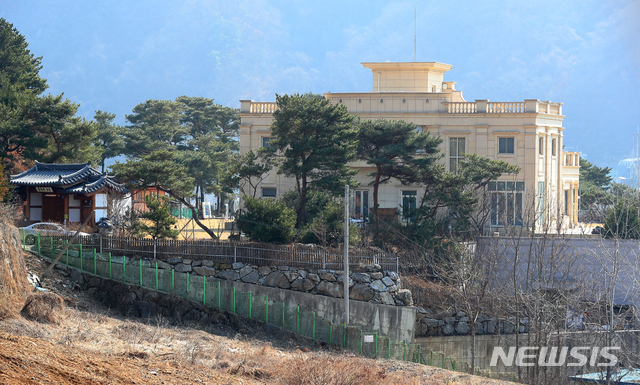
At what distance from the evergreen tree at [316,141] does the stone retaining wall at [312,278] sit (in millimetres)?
4920

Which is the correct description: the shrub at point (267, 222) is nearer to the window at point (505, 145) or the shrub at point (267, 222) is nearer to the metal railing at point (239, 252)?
the metal railing at point (239, 252)

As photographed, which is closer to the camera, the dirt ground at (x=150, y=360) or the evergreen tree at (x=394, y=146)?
the dirt ground at (x=150, y=360)

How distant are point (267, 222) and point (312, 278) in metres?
3.74

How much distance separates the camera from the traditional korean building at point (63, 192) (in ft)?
111

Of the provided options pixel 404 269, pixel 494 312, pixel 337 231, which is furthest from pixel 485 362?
pixel 337 231

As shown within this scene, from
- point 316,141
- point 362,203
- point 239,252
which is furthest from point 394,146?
point 239,252

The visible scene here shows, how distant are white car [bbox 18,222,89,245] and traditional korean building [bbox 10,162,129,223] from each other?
198cm

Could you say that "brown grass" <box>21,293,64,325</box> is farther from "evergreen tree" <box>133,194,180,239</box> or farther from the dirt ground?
"evergreen tree" <box>133,194,180,239</box>

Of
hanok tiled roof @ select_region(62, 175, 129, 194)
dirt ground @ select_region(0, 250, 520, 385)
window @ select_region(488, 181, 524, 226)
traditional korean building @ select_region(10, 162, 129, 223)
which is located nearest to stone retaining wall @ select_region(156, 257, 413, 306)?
dirt ground @ select_region(0, 250, 520, 385)

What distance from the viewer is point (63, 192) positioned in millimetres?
34219

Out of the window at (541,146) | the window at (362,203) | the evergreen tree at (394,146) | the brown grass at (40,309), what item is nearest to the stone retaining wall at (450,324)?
the evergreen tree at (394,146)

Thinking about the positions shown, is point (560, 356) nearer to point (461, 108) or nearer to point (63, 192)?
point (461, 108)

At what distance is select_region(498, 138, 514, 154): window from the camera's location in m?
42.9

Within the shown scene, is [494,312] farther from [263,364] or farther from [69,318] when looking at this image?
[69,318]
